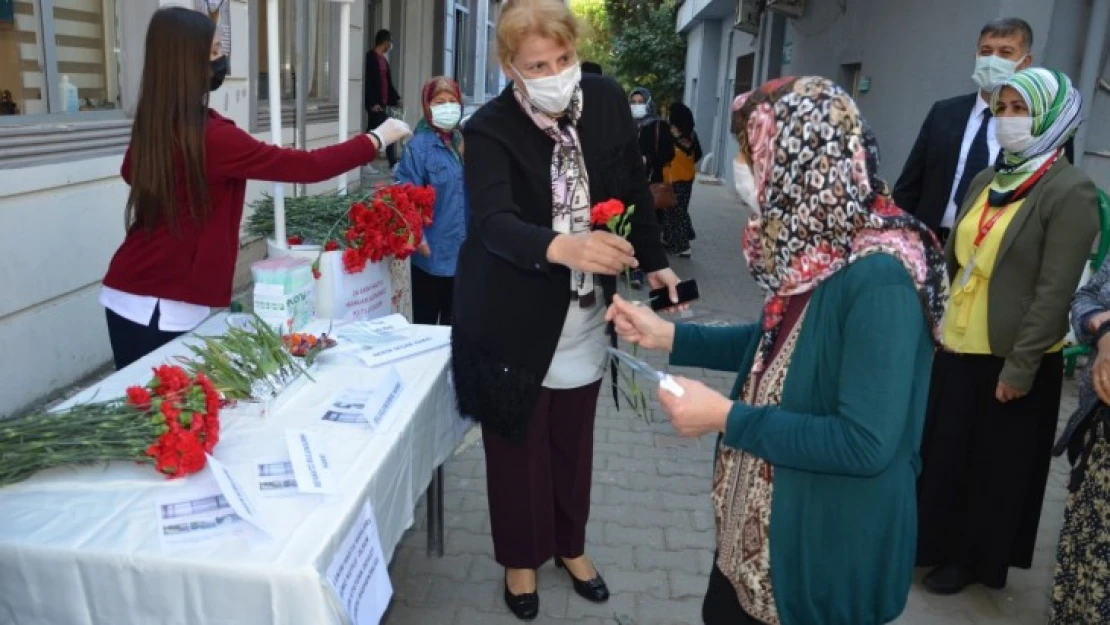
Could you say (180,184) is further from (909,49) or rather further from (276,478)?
(909,49)

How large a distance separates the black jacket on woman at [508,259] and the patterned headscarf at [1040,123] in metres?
1.28

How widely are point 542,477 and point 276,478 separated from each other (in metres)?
1.13

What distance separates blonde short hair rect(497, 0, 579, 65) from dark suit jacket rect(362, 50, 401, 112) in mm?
8580

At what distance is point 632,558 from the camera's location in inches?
131

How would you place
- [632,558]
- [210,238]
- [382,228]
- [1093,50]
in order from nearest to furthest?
1. [210,238]
2. [382,228]
3. [632,558]
4. [1093,50]

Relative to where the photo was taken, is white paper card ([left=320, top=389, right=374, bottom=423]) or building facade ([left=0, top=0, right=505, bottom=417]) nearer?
white paper card ([left=320, top=389, right=374, bottom=423])

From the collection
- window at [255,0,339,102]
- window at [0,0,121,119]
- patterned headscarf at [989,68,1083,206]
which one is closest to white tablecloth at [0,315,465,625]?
patterned headscarf at [989,68,1083,206]

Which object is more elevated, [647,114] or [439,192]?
[647,114]

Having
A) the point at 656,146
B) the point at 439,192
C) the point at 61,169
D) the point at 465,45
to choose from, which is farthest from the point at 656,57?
the point at 61,169

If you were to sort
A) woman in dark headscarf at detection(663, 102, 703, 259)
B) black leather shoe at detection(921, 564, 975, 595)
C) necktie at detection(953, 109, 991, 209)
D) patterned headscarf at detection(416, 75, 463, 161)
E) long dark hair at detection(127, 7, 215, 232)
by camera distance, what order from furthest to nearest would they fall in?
woman in dark headscarf at detection(663, 102, 703, 259) → patterned headscarf at detection(416, 75, 463, 161) → necktie at detection(953, 109, 991, 209) → black leather shoe at detection(921, 564, 975, 595) → long dark hair at detection(127, 7, 215, 232)

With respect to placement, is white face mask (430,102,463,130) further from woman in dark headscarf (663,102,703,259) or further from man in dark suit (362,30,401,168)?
man in dark suit (362,30,401,168)

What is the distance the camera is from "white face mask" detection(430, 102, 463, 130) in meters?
4.30

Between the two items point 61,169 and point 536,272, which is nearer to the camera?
point 536,272

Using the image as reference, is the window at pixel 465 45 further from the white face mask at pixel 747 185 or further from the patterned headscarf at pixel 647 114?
the white face mask at pixel 747 185
